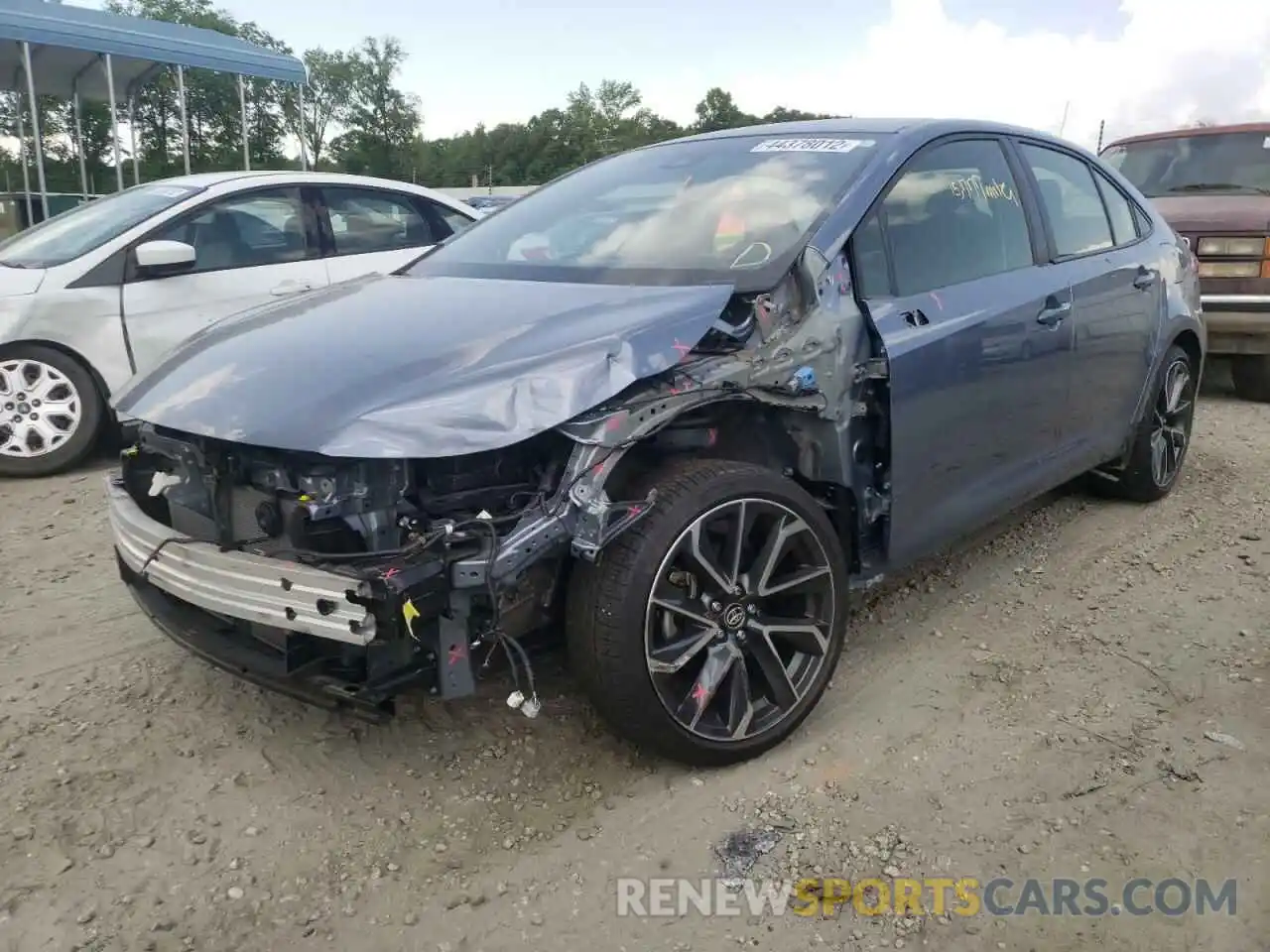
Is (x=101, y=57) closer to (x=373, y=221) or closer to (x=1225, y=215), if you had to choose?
(x=373, y=221)

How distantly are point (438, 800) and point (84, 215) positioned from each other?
5104mm

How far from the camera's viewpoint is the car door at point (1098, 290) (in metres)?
3.98

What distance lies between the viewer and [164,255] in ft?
17.5

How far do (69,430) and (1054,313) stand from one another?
192 inches

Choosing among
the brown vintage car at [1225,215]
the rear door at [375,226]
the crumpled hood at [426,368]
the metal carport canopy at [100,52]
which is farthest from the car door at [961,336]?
the metal carport canopy at [100,52]

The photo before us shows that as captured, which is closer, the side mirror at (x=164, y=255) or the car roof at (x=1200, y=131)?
the side mirror at (x=164, y=255)

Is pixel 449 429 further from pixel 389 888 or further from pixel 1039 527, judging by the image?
pixel 1039 527

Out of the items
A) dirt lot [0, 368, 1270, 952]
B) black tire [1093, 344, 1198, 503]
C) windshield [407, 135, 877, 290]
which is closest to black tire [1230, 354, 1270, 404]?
black tire [1093, 344, 1198, 503]

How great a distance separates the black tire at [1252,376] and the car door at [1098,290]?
11.8ft

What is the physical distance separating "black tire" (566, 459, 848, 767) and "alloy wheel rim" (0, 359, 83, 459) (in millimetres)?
4082

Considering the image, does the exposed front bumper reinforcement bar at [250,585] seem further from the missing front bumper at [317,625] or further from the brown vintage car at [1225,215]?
the brown vintage car at [1225,215]

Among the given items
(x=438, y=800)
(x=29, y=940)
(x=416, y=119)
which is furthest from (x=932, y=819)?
(x=416, y=119)

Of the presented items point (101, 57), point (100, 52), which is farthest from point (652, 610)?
point (101, 57)

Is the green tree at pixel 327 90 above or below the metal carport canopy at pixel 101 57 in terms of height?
above
